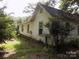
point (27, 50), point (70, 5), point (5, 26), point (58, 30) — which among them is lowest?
point (27, 50)

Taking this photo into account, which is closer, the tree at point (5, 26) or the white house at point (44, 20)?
the tree at point (5, 26)

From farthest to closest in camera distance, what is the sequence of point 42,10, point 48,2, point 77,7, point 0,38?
1. point 48,2
2. point 77,7
3. point 42,10
4. point 0,38

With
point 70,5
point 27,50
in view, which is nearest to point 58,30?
point 27,50

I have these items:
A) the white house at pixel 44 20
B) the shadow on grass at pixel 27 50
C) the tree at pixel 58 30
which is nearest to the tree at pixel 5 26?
the shadow on grass at pixel 27 50

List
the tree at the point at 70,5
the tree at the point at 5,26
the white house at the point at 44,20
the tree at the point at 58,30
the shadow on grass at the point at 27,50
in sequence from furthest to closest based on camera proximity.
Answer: the tree at the point at 70,5, the white house at the point at 44,20, the tree at the point at 58,30, the tree at the point at 5,26, the shadow on grass at the point at 27,50

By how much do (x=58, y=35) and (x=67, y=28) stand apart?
119 cm

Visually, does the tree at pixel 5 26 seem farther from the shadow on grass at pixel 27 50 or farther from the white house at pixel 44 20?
the white house at pixel 44 20

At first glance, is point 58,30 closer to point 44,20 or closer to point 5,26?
point 44,20

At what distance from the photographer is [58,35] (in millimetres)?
16797

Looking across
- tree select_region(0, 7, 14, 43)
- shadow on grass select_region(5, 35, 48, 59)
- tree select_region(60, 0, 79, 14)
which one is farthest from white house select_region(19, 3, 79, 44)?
tree select_region(0, 7, 14, 43)

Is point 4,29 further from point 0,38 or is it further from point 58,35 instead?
point 58,35

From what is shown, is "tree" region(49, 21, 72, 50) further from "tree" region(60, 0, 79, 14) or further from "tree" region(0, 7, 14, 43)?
"tree" region(60, 0, 79, 14)

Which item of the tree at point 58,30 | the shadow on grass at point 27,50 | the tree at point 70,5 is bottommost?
the shadow on grass at point 27,50

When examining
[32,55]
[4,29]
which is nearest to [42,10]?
[4,29]
